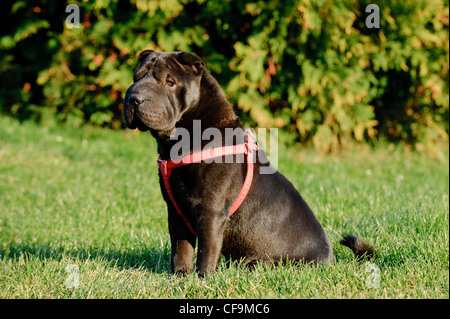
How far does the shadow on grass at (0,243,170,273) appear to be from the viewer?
10.3 feet

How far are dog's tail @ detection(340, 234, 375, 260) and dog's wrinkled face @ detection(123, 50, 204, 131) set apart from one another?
129 centimetres

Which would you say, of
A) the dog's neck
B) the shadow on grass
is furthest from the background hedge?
the dog's neck

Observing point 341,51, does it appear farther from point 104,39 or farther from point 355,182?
point 104,39

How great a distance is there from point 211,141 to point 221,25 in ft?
15.5

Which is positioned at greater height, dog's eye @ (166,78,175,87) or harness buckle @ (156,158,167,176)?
dog's eye @ (166,78,175,87)

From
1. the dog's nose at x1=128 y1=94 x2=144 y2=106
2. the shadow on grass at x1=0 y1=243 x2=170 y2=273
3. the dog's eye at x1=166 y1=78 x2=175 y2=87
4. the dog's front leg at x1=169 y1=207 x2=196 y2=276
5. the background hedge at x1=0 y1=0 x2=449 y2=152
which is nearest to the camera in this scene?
the dog's nose at x1=128 y1=94 x2=144 y2=106

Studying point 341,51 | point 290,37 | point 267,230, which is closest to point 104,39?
point 290,37

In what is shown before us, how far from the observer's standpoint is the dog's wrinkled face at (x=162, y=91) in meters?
2.51

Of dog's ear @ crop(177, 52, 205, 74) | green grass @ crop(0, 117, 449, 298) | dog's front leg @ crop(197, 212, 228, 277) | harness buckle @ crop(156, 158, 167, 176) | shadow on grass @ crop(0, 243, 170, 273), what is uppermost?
dog's ear @ crop(177, 52, 205, 74)

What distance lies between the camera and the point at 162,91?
101 inches

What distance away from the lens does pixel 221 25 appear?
22.8 feet

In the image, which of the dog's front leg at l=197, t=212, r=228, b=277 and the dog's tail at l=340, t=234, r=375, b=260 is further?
the dog's tail at l=340, t=234, r=375, b=260

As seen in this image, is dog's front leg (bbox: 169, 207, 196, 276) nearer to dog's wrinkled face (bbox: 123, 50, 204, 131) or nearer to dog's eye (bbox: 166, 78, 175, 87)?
dog's wrinkled face (bbox: 123, 50, 204, 131)

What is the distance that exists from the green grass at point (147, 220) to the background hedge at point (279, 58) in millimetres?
499
